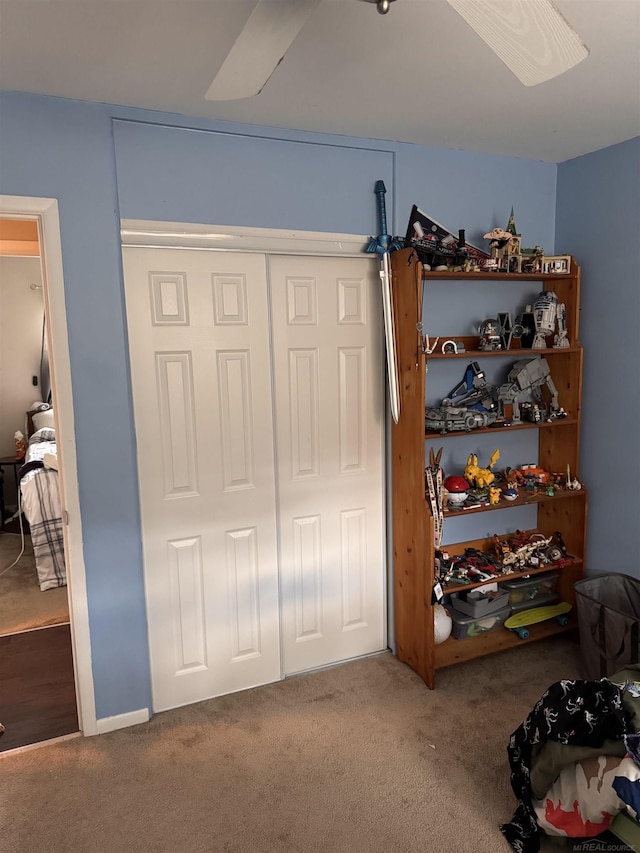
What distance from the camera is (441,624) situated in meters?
2.83

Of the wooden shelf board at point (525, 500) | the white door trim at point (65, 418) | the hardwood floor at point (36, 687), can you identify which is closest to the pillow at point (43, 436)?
the hardwood floor at point (36, 687)

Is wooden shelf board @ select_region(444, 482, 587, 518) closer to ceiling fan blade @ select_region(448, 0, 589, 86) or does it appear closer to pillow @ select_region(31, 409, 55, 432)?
ceiling fan blade @ select_region(448, 0, 589, 86)

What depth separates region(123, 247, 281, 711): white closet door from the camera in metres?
2.40

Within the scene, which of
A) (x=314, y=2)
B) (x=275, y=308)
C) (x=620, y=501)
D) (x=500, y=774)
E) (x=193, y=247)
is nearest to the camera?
(x=314, y=2)

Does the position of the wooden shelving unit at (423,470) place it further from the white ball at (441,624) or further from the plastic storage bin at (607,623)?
the plastic storage bin at (607,623)

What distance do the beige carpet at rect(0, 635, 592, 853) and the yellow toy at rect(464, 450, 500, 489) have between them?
2.91ft

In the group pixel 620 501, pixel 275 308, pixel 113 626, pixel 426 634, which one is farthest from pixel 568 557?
pixel 113 626

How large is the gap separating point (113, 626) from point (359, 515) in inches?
46.8

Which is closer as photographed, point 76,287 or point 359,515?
point 76,287

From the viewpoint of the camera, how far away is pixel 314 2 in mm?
1190

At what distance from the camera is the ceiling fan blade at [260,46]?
3.98 feet

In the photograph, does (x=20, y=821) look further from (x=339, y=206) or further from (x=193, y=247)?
(x=339, y=206)

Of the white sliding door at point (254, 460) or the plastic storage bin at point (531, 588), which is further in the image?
the plastic storage bin at point (531, 588)

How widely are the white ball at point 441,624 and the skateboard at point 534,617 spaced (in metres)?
0.33
